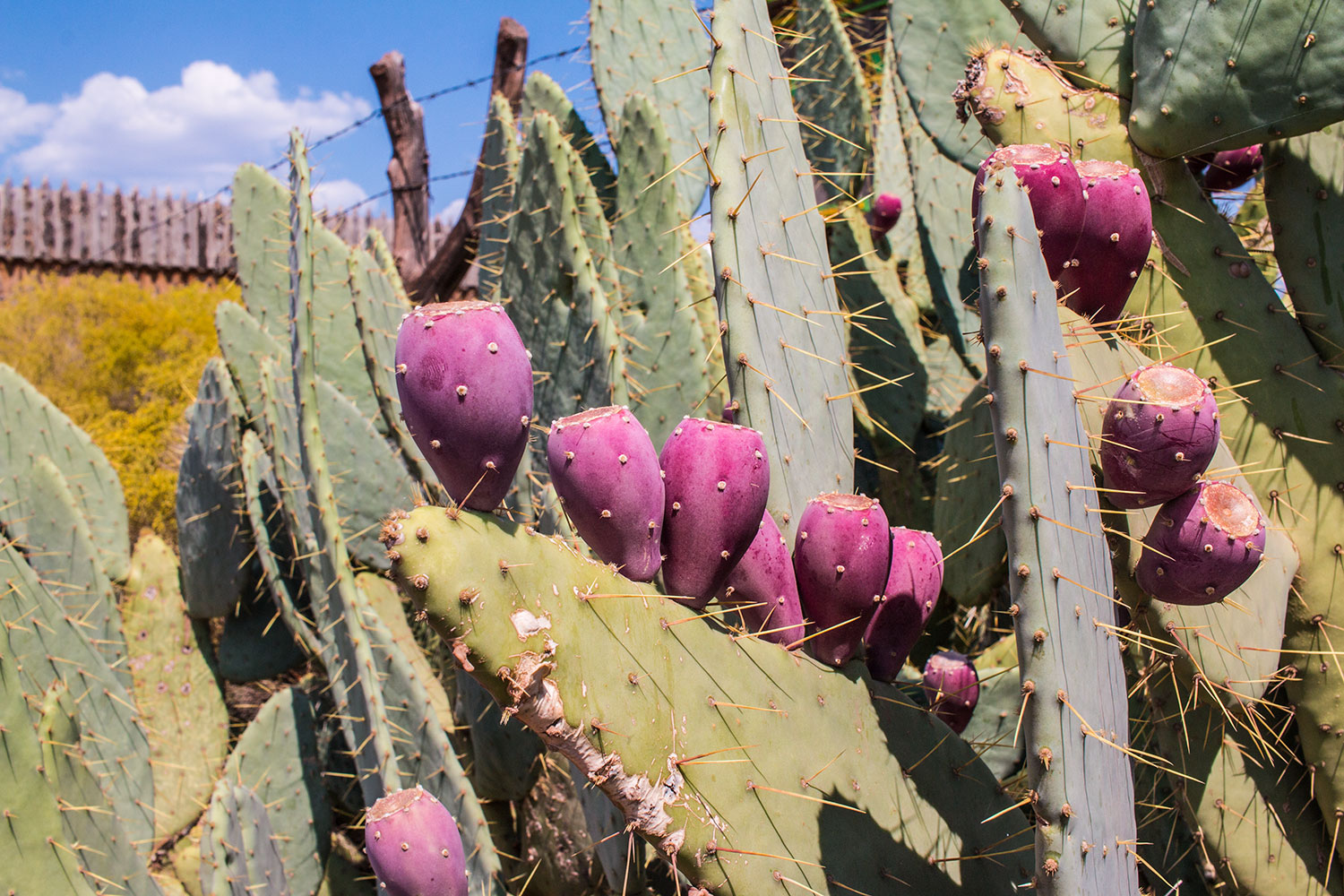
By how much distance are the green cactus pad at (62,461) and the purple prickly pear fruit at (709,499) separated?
9.36 ft

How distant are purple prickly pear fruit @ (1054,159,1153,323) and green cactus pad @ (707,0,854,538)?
34cm

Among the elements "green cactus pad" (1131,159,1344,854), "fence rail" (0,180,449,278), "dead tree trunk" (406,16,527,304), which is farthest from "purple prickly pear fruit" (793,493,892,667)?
"fence rail" (0,180,449,278)

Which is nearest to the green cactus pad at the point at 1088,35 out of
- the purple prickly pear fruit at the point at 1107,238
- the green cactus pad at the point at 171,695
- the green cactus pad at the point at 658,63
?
the purple prickly pear fruit at the point at 1107,238

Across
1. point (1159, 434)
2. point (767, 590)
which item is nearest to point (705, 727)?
point (767, 590)

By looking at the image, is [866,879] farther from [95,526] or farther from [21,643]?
[95,526]

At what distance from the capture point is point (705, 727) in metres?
0.99

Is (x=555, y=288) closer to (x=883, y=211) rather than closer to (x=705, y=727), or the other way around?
(x=705, y=727)

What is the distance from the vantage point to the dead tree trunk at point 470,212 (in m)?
5.16

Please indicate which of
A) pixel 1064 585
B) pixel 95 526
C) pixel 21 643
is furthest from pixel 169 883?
pixel 1064 585

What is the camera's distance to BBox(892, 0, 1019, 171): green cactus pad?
7.27 ft

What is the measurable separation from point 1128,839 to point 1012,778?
37.2 inches

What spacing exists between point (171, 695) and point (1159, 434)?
119 inches

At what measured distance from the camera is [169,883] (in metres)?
2.52

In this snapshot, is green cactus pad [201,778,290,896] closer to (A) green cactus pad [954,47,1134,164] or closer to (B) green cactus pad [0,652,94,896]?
(B) green cactus pad [0,652,94,896]
